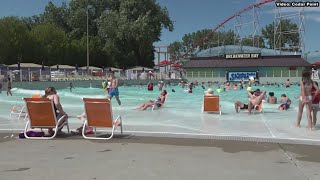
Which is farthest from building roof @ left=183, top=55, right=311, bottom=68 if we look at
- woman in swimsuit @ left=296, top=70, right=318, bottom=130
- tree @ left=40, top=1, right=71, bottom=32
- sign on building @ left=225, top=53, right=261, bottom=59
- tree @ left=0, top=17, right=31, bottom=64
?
woman in swimsuit @ left=296, top=70, right=318, bottom=130

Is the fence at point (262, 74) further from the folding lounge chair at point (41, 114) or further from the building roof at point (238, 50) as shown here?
the folding lounge chair at point (41, 114)

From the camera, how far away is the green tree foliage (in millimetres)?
57500

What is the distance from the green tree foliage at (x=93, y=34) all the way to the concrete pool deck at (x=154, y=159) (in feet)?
163

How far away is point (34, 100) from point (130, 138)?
2110mm

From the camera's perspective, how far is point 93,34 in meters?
78.6

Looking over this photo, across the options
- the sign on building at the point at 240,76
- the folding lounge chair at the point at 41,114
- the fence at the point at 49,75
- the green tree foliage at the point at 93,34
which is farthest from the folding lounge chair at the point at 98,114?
the sign on building at the point at 240,76

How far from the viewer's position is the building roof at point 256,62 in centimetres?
5850

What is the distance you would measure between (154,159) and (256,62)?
54.9 meters

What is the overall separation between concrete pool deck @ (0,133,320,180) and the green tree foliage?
49585 millimetres

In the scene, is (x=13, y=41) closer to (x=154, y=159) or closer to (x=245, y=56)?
(x=245, y=56)

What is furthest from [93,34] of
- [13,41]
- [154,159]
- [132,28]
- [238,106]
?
[154,159]

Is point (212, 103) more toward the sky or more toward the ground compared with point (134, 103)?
more toward the sky

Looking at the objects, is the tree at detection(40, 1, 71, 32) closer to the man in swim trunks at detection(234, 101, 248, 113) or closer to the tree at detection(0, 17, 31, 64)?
the tree at detection(0, 17, 31, 64)

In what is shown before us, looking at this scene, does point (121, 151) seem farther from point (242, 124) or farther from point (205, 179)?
point (242, 124)
